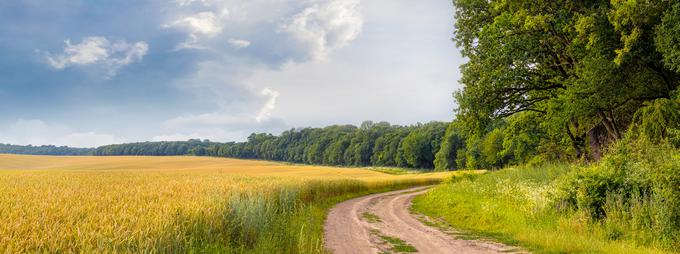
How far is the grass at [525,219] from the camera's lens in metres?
10.9

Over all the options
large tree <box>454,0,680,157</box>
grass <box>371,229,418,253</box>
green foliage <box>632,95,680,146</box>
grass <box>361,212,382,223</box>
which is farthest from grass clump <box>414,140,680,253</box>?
large tree <box>454,0,680,157</box>

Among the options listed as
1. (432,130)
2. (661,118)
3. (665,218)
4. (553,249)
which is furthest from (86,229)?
(432,130)

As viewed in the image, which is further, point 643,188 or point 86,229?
point 643,188

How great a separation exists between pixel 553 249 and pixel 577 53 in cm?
1528

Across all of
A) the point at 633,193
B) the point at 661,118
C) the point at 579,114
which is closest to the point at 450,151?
the point at 579,114

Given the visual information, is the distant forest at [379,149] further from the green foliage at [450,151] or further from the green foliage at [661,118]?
A: the green foliage at [661,118]

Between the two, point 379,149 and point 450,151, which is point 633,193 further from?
point 379,149

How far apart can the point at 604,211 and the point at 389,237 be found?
24.1 feet

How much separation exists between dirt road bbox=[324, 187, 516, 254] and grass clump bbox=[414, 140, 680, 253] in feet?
5.17

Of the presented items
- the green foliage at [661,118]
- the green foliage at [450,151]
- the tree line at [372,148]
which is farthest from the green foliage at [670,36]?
the tree line at [372,148]

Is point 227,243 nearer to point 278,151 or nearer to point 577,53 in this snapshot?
point 577,53

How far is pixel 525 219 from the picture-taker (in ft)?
48.0

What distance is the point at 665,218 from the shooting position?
10828 millimetres

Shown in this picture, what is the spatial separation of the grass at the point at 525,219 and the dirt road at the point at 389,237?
51.9 inches
